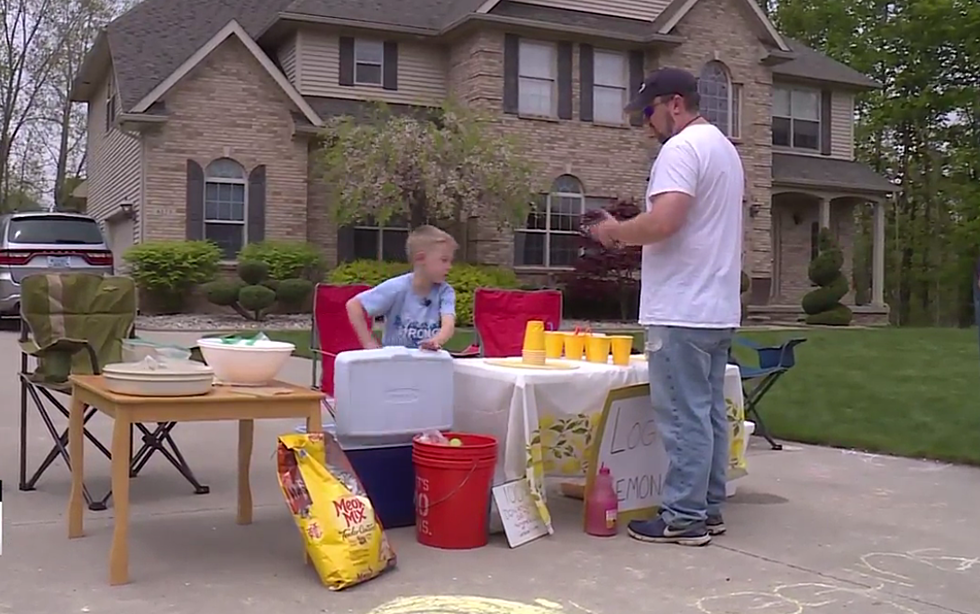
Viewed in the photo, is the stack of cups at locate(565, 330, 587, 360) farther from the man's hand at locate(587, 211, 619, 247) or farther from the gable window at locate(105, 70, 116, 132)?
the gable window at locate(105, 70, 116, 132)

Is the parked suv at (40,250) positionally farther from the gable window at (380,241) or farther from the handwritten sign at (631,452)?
the handwritten sign at (631,452)

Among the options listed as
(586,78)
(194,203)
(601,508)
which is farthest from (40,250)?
(601,508)

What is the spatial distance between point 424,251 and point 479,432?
37.8 inches

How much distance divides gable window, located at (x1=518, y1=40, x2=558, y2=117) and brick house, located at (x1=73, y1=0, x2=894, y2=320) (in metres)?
0.04

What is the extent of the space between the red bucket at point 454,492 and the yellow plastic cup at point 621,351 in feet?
3.38

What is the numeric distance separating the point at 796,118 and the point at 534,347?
24.1 m

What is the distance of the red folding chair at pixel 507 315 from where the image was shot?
791cm

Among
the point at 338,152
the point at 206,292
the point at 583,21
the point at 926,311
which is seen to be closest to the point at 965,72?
the point at 926,311

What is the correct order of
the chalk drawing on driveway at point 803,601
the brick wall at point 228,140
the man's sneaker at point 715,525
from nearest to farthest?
the chalk drawing on driveway at point 803,601
the man's sneaker at point 715,525
the brick wall at point 228,140

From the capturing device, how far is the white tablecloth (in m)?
5.13

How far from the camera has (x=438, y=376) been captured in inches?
200

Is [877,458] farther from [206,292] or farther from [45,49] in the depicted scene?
[45,49]

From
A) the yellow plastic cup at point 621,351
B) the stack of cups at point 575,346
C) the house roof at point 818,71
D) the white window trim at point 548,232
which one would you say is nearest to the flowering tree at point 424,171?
the white window trim at point 548,232

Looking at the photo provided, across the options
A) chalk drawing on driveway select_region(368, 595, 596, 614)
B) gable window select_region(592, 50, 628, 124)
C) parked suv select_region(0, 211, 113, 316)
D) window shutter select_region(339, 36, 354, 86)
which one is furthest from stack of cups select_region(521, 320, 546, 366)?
gable window select_region(592, 50, 628, 124)
